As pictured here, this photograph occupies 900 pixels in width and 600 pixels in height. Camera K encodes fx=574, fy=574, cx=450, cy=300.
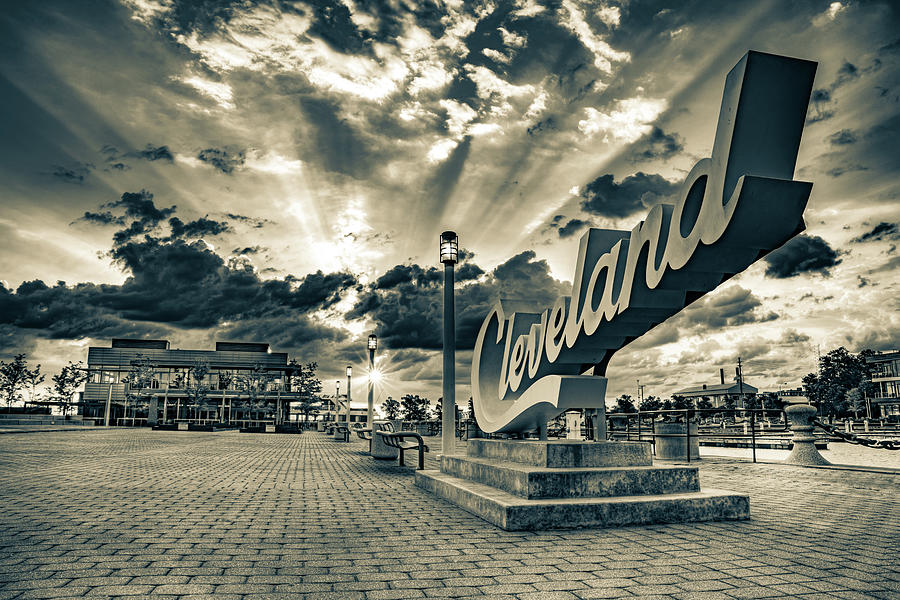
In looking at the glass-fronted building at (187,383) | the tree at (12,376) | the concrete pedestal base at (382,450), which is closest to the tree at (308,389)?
the glass-fronted building at (187,383)

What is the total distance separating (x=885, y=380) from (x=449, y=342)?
10471 cm

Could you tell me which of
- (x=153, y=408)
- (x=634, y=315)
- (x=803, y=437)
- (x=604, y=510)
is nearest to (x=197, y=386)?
(x=153, y=408)

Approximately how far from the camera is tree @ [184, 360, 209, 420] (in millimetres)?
76581

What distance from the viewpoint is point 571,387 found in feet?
22.3

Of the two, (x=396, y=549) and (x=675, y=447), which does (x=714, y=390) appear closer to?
Result: (x=675, y=447)

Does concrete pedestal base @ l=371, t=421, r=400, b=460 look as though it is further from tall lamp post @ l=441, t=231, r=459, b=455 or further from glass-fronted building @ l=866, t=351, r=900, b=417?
glass-fronted building @ l=866, t=351, r=900, b=417

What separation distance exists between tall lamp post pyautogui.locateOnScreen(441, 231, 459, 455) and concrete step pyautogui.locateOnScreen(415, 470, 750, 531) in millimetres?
4206

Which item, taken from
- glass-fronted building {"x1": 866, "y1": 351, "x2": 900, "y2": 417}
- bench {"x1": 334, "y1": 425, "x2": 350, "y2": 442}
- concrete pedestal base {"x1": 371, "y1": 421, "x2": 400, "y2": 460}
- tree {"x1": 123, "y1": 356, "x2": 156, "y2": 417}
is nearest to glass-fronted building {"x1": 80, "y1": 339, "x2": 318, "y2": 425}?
tree {"x1": 123, "y1": 356, "x2": 156, "y2": 417}

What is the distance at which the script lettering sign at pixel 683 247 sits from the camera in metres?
4.41

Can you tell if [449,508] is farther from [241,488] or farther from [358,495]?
[241,488]

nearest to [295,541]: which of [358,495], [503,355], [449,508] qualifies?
[449,508]

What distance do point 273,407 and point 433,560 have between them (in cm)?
9230

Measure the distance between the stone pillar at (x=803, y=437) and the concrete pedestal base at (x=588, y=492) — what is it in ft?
23.0

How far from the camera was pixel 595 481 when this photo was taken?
6.46m
